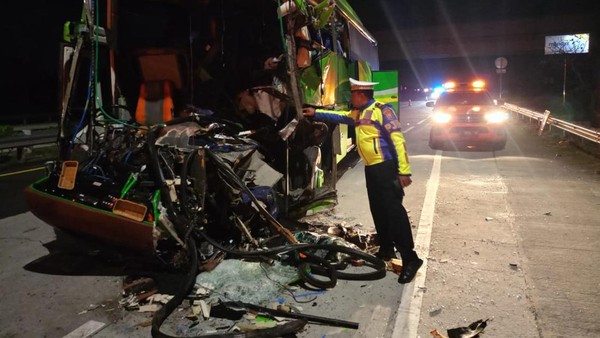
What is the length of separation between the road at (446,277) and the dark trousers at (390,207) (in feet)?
1.13

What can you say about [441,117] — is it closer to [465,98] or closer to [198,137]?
[465,98]

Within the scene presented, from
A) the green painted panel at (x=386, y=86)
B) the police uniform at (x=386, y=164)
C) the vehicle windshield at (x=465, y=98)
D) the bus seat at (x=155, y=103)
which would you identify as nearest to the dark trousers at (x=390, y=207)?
the police uniform at (x=386, y=164)

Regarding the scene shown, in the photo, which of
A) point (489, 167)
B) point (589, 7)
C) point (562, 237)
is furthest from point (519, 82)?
point (562, 237)

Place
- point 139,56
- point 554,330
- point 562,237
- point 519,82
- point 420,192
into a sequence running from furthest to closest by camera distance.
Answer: point 519,82, point 420,192, point 139,56, point 562,237, point 554,330

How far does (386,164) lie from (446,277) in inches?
49.6

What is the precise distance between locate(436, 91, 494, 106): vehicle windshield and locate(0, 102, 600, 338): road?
5008mm

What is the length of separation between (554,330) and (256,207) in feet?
9.40

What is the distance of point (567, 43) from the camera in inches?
1474

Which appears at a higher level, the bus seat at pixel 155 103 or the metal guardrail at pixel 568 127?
the bus seat at pixel 155 103

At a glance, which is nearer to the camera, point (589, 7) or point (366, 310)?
point (366, 310)

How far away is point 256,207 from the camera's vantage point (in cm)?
493

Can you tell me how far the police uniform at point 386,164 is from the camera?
186 inches

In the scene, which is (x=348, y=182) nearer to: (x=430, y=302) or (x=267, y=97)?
(x=267, y=97)

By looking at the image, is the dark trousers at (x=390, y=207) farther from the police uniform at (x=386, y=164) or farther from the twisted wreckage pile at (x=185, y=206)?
the twisted wreckage pile at (x=185, y=206)
